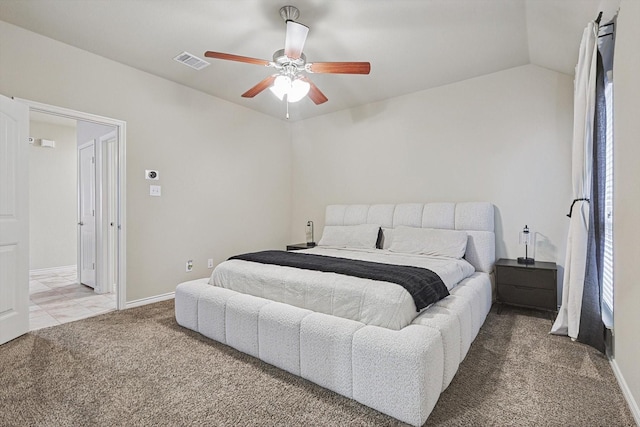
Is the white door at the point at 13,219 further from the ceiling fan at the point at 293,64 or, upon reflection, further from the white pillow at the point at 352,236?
the white pillow at the point at 352,236

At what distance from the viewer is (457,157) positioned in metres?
3.97

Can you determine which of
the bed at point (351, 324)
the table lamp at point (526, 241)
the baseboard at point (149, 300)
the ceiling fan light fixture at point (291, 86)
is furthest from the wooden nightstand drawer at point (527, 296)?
the baseboard at point (149, 300)

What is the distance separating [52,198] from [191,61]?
177 inches

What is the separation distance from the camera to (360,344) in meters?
1.74

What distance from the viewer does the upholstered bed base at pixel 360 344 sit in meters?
1.58

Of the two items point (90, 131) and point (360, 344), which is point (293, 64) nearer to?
point (360, 344)

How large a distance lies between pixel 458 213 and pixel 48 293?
5.45 metres

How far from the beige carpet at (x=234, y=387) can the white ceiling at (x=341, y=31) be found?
8.14 feet

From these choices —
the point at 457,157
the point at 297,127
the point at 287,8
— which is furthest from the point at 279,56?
the point at 297,127

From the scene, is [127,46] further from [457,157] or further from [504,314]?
[504,314]

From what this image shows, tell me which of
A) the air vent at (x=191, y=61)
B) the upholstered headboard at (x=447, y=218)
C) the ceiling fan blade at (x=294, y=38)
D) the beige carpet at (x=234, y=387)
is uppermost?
the air vent at (x=191, y=61)

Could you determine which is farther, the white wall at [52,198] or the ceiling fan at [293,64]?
the white wall at [52,198]

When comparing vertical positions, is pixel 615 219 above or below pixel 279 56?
below

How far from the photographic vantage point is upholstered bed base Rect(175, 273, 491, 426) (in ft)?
5.18
